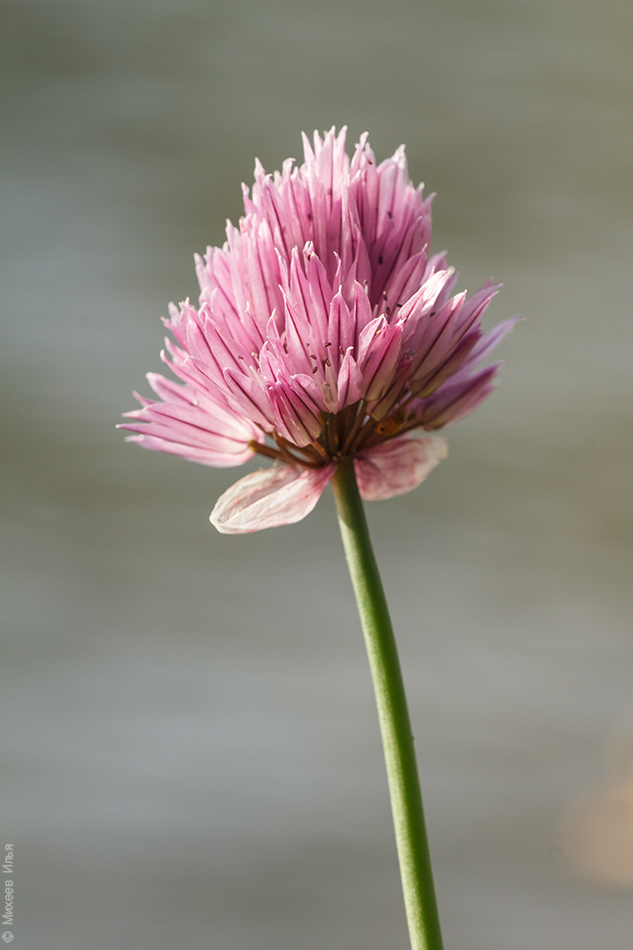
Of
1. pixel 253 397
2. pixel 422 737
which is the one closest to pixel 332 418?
pixel 253 397

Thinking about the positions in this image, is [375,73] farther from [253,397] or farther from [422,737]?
[253,397]

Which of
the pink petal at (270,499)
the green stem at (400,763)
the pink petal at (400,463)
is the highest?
the pink petal at (400,463)

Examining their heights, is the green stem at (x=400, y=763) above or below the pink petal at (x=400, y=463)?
below

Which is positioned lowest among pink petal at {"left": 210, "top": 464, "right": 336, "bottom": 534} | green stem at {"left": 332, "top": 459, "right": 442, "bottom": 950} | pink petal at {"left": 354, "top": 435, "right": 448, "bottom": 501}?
green stem at {"left": 332, "top": 459, "right": 442, "bottom": 950}

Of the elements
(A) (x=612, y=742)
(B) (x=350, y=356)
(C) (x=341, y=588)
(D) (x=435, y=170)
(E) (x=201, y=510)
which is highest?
(D) (x=435, y=170)

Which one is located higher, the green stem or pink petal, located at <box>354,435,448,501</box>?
pink petal, located at <box>354,435,448,501</box>
